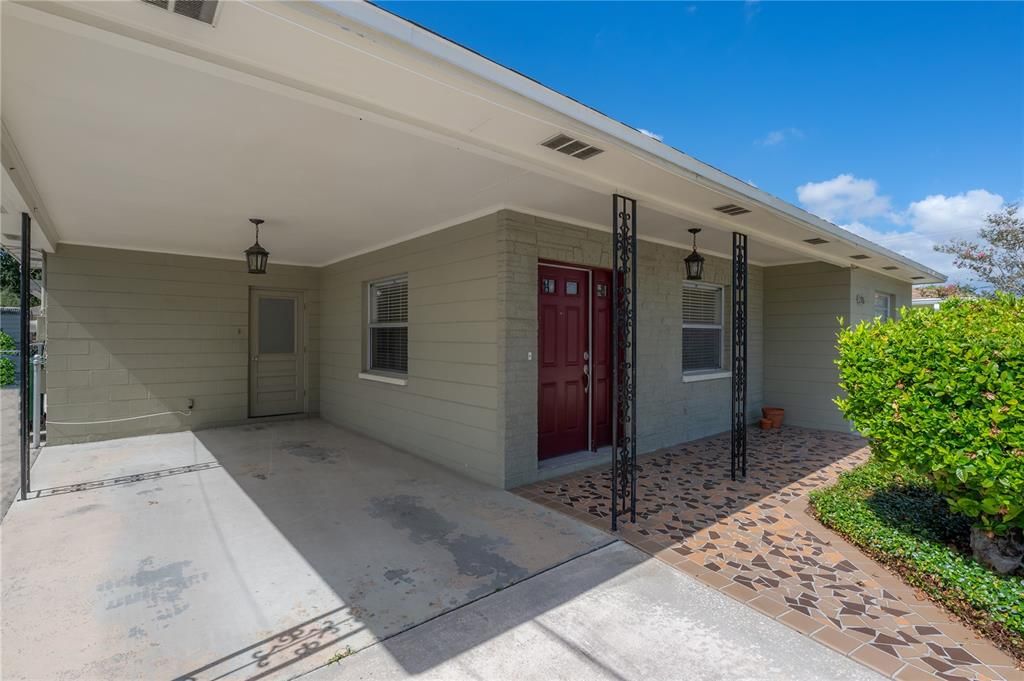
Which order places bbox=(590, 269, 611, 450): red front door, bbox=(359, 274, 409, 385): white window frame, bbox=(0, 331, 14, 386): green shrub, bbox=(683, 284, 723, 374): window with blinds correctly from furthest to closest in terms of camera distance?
bbox=(0, 331, 14, 386): green shrub, bbox=(683, 284, 723, 374): window with blinds, bbox=(359, 274, 409, 385): white window frame, bbox=(590, 269, 611, 450): red front door

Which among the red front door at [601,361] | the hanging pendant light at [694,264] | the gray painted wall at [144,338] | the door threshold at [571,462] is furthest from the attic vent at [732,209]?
the gray painted wall at [144,338]

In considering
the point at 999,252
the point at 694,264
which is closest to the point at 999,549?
the point at 694,264

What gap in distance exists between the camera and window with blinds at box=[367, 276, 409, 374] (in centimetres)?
577

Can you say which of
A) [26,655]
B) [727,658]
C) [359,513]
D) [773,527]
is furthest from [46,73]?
[773,527]

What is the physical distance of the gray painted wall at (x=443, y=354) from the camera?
4320mm

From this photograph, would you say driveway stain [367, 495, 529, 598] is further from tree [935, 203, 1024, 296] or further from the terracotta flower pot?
tree [935, 203, 1024, 296]

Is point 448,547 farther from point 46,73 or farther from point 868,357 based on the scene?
point 46,73

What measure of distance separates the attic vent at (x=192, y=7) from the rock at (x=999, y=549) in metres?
4.20

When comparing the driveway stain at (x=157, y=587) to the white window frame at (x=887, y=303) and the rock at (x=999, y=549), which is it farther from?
the white window frame at (x=887, y=303)

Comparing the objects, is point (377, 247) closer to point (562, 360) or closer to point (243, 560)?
point (562, 360)

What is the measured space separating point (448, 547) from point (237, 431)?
15.6 ft

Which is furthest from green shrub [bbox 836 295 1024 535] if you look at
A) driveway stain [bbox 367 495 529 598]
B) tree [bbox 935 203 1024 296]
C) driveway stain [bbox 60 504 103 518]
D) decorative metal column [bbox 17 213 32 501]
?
tree [bbox 935 203 1024 296]

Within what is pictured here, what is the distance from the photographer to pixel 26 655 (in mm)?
2004

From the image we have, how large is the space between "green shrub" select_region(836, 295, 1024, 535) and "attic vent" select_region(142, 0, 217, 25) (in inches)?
141
